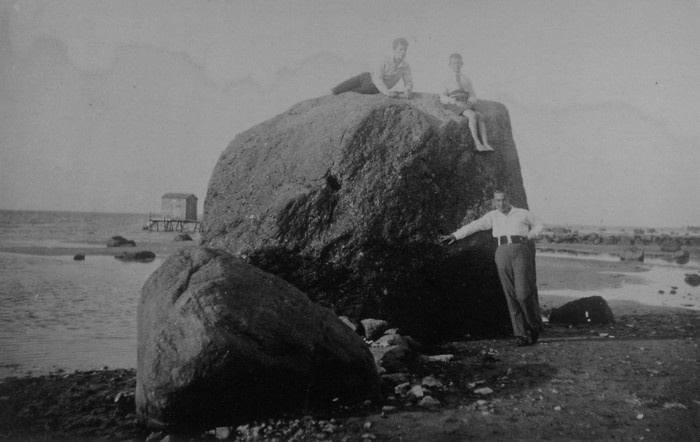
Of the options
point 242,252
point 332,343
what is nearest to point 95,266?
point 242,252

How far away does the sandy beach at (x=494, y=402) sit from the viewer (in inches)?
149

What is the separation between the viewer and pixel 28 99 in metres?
6.61

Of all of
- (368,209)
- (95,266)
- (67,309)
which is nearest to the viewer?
(368,209)

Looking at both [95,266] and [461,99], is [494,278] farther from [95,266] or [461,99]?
[95,266]

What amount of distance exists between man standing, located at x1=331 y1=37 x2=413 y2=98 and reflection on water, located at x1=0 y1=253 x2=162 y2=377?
4.97 meters

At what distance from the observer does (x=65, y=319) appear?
331 inches

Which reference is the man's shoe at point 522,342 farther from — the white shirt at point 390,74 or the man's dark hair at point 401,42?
the man's dark hair at point 401,42

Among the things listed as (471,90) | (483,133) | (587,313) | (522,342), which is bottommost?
(522,342)

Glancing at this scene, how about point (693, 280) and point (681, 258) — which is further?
point (681, 258)

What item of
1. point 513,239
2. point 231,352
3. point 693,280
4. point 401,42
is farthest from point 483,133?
point 693,280

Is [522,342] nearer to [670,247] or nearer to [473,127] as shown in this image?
[473,127]

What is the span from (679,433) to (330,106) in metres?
5.51

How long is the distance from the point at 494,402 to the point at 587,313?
458cm

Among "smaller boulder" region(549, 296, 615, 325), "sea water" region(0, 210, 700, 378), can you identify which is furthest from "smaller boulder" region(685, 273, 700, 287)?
"smaller boulder" region(549, 296, 615, 325)
